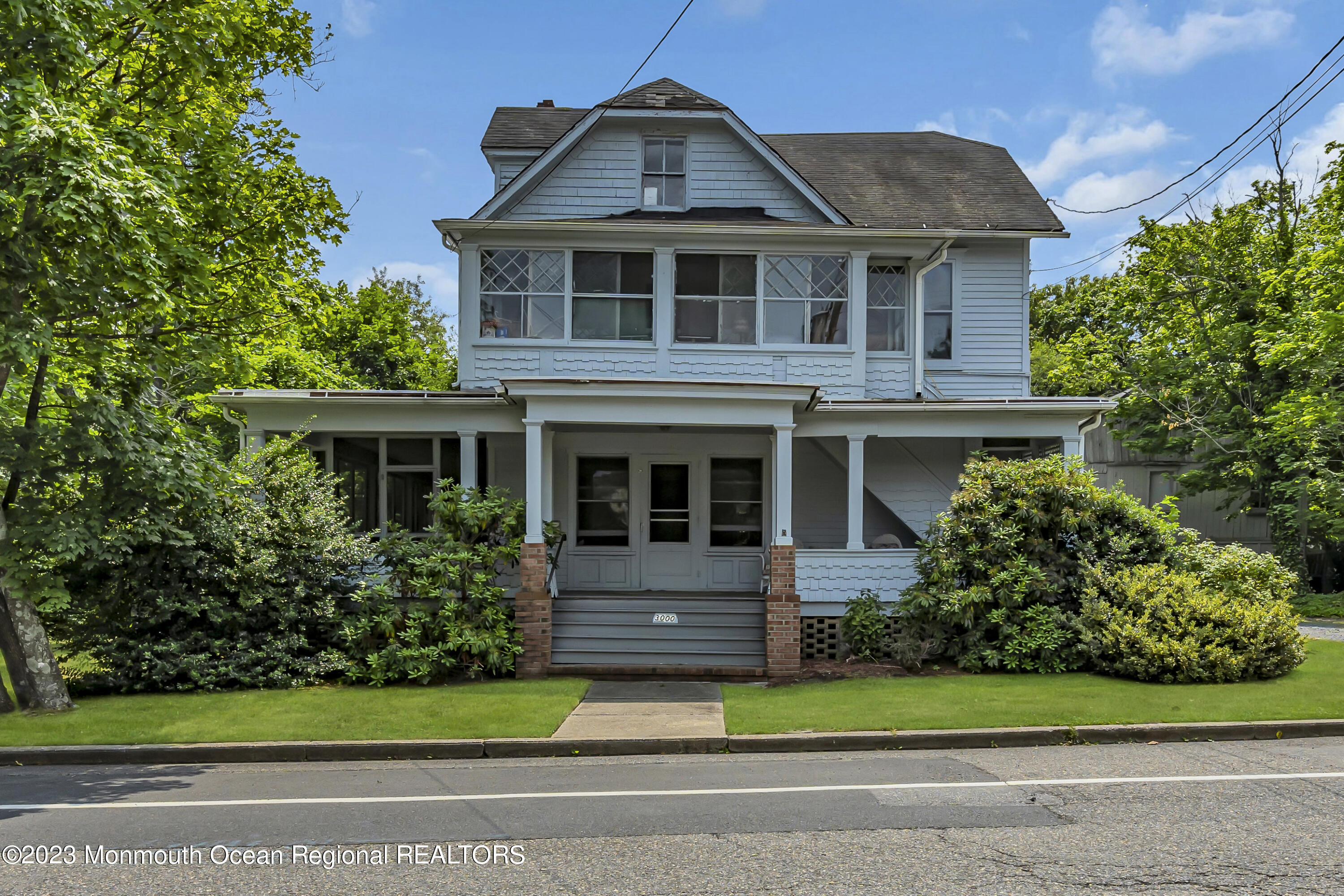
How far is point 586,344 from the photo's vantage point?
1548cm

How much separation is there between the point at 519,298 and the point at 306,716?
7.90 meters

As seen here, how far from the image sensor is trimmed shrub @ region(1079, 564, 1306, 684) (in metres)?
11.4

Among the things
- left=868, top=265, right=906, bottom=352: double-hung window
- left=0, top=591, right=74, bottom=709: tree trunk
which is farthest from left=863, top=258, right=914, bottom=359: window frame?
left=0, top=591, right=74, bottom=709: tree trunk

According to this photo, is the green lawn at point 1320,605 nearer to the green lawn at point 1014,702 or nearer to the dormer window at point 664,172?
the green lawn at point 1014,702

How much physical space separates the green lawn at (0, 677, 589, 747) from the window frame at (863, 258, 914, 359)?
26.4ft

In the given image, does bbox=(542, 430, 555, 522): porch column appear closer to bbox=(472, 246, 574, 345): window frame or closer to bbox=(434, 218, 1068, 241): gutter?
bbox=(472, 246, 574, 345): window frame

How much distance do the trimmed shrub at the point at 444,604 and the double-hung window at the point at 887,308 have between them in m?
7.17

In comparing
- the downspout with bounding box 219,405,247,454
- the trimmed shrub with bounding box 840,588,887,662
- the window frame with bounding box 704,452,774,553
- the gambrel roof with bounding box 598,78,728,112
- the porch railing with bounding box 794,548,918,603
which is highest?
the gambrel roof with bounding box 598,78,728,112

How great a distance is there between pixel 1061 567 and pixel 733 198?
8.06 m

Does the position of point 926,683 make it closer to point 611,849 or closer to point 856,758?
point 856,758

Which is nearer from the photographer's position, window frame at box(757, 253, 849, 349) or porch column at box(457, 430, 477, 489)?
porch column at box(457, 430, 477, 489)

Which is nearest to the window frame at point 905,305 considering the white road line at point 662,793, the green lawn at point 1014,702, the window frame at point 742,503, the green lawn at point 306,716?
the window frame at point 742,503

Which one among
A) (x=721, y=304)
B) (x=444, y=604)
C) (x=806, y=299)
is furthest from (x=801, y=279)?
(x=444, y=604)

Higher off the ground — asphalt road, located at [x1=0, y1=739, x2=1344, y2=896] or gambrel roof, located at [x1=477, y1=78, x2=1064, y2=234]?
gambrel roof, located at [x1=477, y1=78, x2=1064, y2=234]
